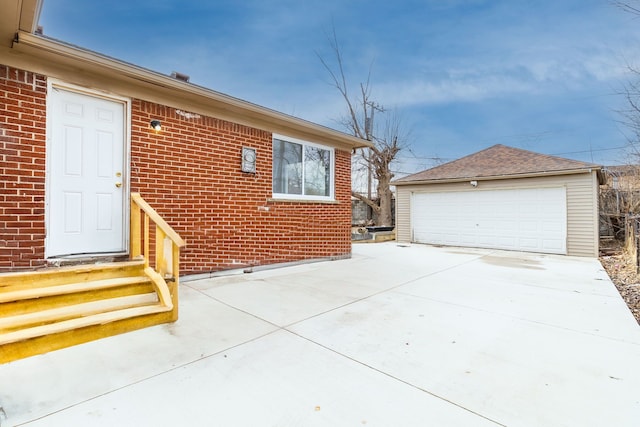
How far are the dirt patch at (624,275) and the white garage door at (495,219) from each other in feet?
4.19

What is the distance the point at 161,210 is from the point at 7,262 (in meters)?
1.78

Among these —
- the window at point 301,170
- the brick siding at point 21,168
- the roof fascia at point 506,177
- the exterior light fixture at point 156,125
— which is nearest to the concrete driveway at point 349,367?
the brick siding at point 21,168

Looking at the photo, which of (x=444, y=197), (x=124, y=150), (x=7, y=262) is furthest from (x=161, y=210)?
(x=444, y=197)

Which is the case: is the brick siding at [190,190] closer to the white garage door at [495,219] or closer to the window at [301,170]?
the window at [301,170]

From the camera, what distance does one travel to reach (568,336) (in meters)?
3.02

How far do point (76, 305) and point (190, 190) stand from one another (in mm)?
2431

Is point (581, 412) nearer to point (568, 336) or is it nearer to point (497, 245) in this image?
point (568, 336)

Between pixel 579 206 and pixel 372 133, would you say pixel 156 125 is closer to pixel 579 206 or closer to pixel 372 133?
pixel 579 206

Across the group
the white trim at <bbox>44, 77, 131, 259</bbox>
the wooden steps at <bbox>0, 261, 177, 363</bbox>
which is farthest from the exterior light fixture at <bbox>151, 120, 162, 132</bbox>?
the wooden steps at <bbox>0, 261, 177, 363</bbox>

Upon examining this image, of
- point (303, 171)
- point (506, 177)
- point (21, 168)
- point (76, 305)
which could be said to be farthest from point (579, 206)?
point (21, 168)

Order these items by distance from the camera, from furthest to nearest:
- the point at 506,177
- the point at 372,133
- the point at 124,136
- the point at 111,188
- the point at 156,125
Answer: the point at 372,133, the point at 506,177, the point at 156,125, the point at 124,136, the point at 111,188

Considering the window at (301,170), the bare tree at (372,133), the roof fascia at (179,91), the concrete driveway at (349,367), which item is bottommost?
the concrete driveway at (349,367)

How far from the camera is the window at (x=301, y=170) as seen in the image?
6500 millimetres

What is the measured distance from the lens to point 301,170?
6910 millimetres
